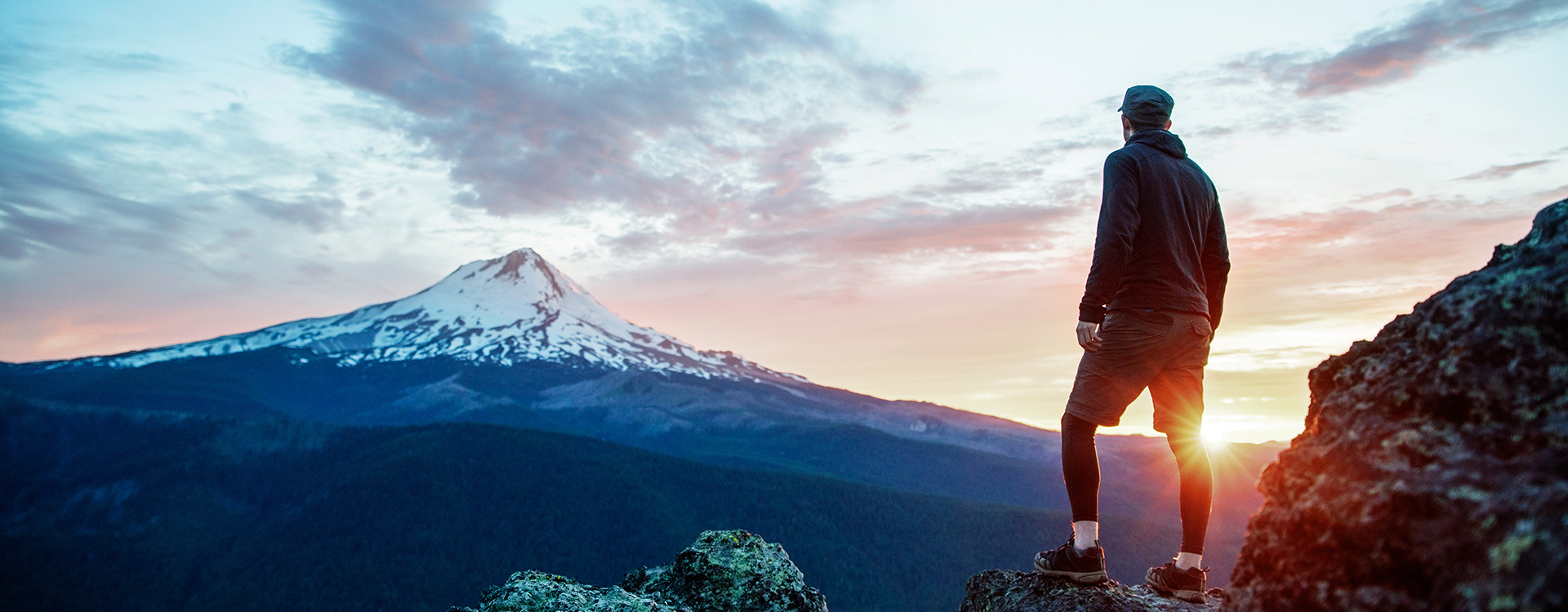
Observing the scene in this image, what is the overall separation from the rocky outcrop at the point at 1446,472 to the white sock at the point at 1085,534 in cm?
190

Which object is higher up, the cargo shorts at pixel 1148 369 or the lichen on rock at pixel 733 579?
the cargo shorts at pixel 1148 369

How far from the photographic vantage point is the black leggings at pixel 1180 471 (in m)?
4.80

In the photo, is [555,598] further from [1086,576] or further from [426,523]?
[426,523]

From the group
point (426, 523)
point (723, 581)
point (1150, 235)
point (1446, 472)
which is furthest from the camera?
point (426, 523)

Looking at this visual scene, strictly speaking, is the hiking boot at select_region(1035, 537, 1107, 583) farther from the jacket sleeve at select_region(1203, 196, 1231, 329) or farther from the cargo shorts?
the jacket sleeve at select_region(1203, 196, 1231, 329)

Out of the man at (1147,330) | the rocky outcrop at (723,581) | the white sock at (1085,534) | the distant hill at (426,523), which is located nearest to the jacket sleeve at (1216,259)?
the man at (1147,330)

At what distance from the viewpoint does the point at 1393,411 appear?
276cm

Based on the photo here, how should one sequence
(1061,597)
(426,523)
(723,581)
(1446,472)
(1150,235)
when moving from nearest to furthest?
(1446,472) → (1150,235) → (1061,597) → (723,581) → (426,523)

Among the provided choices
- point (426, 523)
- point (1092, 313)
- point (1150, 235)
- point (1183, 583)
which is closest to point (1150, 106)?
point (1150, 235)

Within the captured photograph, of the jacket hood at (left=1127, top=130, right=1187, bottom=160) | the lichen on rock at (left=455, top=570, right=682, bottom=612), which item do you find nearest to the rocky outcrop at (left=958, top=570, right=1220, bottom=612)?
the lichen on rock at (left=455, top=570, right=682, bottom=612)

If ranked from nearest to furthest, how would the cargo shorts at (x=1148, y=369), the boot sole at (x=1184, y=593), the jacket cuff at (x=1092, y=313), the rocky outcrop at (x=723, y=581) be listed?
the cargo shorts at (x=1148, y=369) → the jacket cuff at (x=1092, y=313) → the boot sole at (x=1184, y=593) → the rocky outcrop at (x=723, y=581)

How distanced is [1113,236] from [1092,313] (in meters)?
0.45

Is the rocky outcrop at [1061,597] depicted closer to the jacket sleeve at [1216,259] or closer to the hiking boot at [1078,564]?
the hiking boot at [1078,564]

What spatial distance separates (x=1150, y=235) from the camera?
474 centimetres
